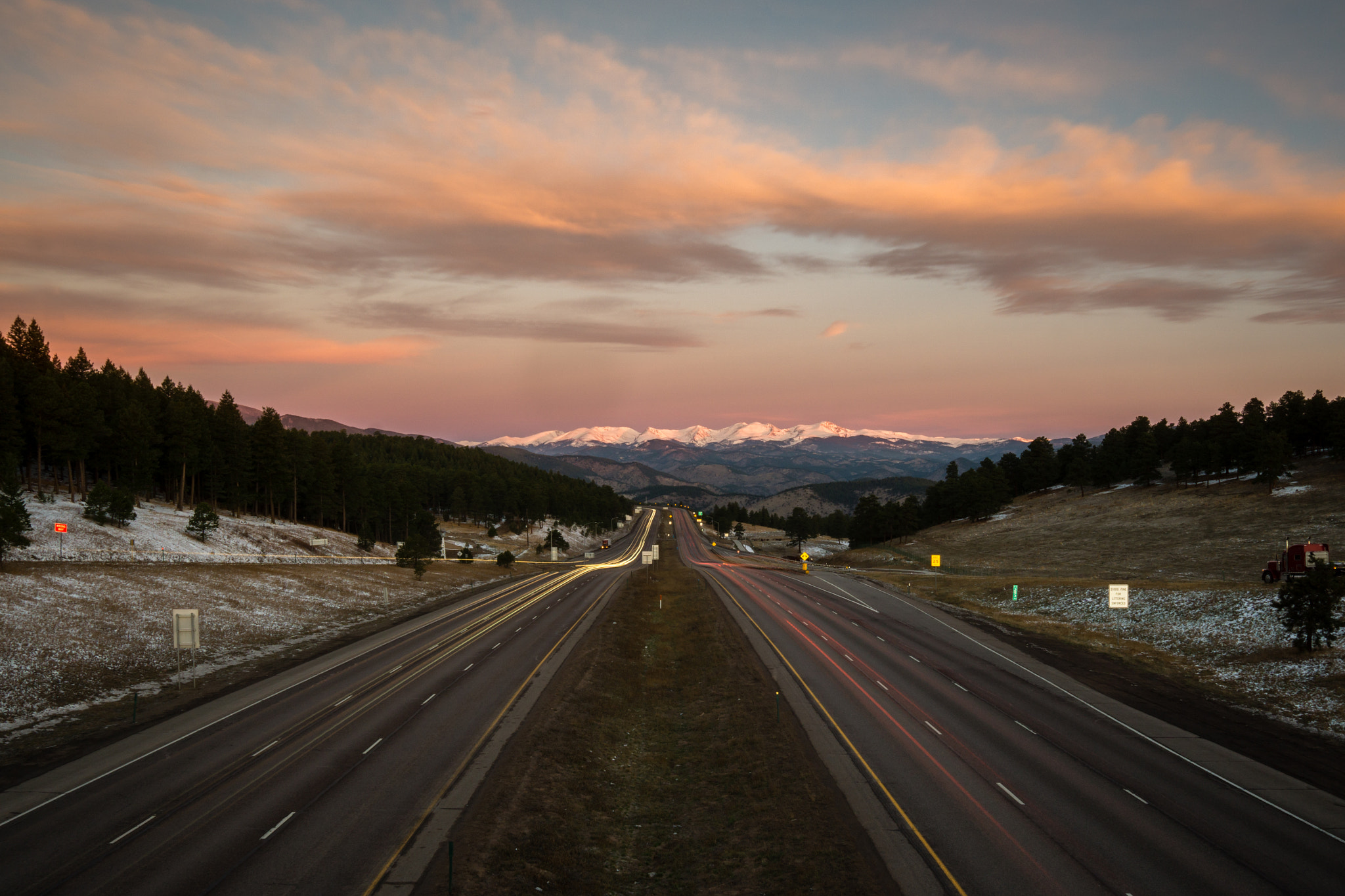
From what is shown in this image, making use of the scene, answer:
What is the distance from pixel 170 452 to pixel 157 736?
92.2 metres

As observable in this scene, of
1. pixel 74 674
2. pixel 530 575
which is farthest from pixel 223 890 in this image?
pixel 530 575

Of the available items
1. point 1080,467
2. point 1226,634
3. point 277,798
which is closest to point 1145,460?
point 1080,467

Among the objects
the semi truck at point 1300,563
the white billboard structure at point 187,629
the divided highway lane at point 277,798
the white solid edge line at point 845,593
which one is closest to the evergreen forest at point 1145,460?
the white solid edge line at point 845,593

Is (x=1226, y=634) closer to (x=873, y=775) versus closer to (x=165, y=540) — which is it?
(x=873, y=775)

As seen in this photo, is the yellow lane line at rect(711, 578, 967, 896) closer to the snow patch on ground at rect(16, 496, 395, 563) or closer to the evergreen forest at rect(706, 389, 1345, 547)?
the snow patch on ground at rect(16, 496, 395, 563)

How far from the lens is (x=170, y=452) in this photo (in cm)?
10162

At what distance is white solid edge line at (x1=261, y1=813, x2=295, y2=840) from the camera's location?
20.1 metres

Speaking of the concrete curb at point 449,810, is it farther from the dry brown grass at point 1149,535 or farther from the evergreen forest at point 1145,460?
the evergreen forest at point 1145,460

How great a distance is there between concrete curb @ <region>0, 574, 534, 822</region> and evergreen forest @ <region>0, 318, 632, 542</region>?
46.7 metres

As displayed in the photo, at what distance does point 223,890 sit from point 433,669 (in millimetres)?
24201

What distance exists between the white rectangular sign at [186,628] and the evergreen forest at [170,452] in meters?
47.3

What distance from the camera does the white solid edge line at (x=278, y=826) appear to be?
20.1 meters

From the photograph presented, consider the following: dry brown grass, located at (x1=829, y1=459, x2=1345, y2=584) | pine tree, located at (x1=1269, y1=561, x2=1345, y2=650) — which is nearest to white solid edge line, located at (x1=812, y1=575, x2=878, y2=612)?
dry brown grass, located at (x1=829, y1=459, x2=1345, y2=584)

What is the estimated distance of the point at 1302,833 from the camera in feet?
67.7
